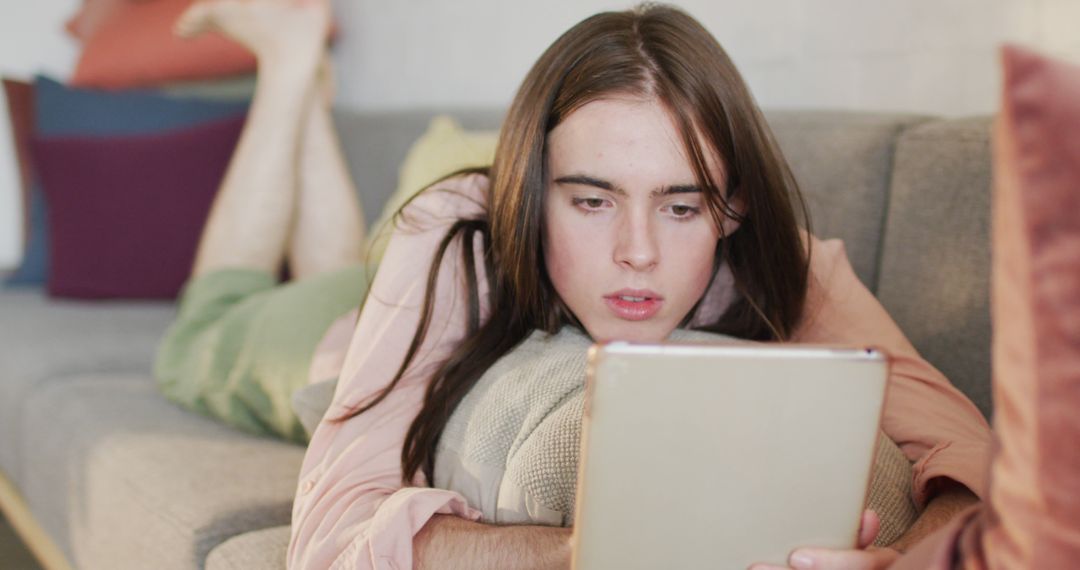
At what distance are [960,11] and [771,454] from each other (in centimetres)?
100

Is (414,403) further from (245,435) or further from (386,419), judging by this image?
(245,435)

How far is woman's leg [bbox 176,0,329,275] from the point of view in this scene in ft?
6.97

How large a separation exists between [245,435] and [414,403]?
58cm

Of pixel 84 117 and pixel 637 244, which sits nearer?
pixel 637 244

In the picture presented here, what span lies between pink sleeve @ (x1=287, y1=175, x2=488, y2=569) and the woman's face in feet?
0.49

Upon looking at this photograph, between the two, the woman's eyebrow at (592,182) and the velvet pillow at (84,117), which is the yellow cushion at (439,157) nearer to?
the woman's eyebrow at (592,182)

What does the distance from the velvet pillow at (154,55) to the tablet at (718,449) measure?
8.48 feet

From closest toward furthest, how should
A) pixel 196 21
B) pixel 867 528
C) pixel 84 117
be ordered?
pixel 867 528 < pixel 196 21 < pixel 84 117

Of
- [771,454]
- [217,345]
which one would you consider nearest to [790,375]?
[771,454]

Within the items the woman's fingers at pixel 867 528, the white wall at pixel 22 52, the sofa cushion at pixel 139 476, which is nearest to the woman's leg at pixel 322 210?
the sofa cushion at pixel 139 476

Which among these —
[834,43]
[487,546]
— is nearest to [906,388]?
[487,546]

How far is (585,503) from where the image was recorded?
694mm

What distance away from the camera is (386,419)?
112 cm

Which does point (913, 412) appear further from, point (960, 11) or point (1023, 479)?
point (960, 11)
